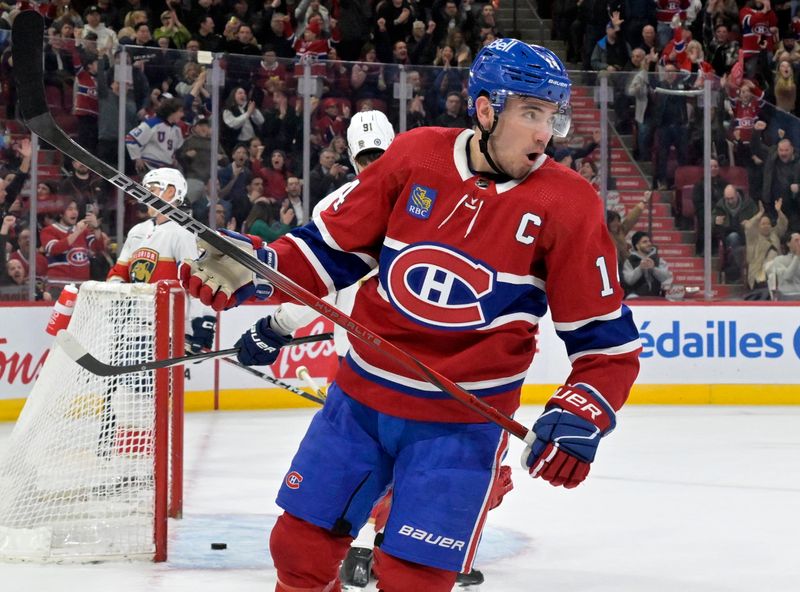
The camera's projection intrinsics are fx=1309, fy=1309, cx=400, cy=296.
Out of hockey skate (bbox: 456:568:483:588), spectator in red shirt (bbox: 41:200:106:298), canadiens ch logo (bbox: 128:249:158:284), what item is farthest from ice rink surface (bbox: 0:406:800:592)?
spectator in red shirt (bbox: 41:200:106:298)

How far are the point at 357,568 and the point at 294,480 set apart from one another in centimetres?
140

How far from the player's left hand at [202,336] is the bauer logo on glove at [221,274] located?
245 cm

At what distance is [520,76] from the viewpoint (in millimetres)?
2379

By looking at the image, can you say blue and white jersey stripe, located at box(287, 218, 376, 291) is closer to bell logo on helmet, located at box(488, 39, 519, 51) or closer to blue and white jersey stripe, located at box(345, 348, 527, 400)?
blue and white jersey stripe, located at box(345, 348, 527, 400)

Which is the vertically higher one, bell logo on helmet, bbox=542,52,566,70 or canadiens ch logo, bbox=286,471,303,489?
bell logo on helmet, bbox=542,52,566,70

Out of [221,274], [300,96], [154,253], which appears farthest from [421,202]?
[300,96]

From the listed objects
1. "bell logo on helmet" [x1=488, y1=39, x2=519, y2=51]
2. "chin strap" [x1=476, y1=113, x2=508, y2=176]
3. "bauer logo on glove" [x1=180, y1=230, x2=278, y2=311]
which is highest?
"bell logo on helmet" [x1=488, y1=39, x2=519, y2=51]

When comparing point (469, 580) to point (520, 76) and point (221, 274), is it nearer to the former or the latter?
point (221, 274)

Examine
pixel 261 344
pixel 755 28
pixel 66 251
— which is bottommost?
pixel 66 251

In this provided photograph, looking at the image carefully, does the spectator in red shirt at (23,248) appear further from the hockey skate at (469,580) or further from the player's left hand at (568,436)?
the player's left hand at (568,436)

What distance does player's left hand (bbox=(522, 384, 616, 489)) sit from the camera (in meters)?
2.27

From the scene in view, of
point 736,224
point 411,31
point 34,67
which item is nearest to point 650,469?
point 736,224

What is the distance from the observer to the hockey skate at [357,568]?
12.2ft

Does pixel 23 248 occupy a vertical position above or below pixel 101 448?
above
